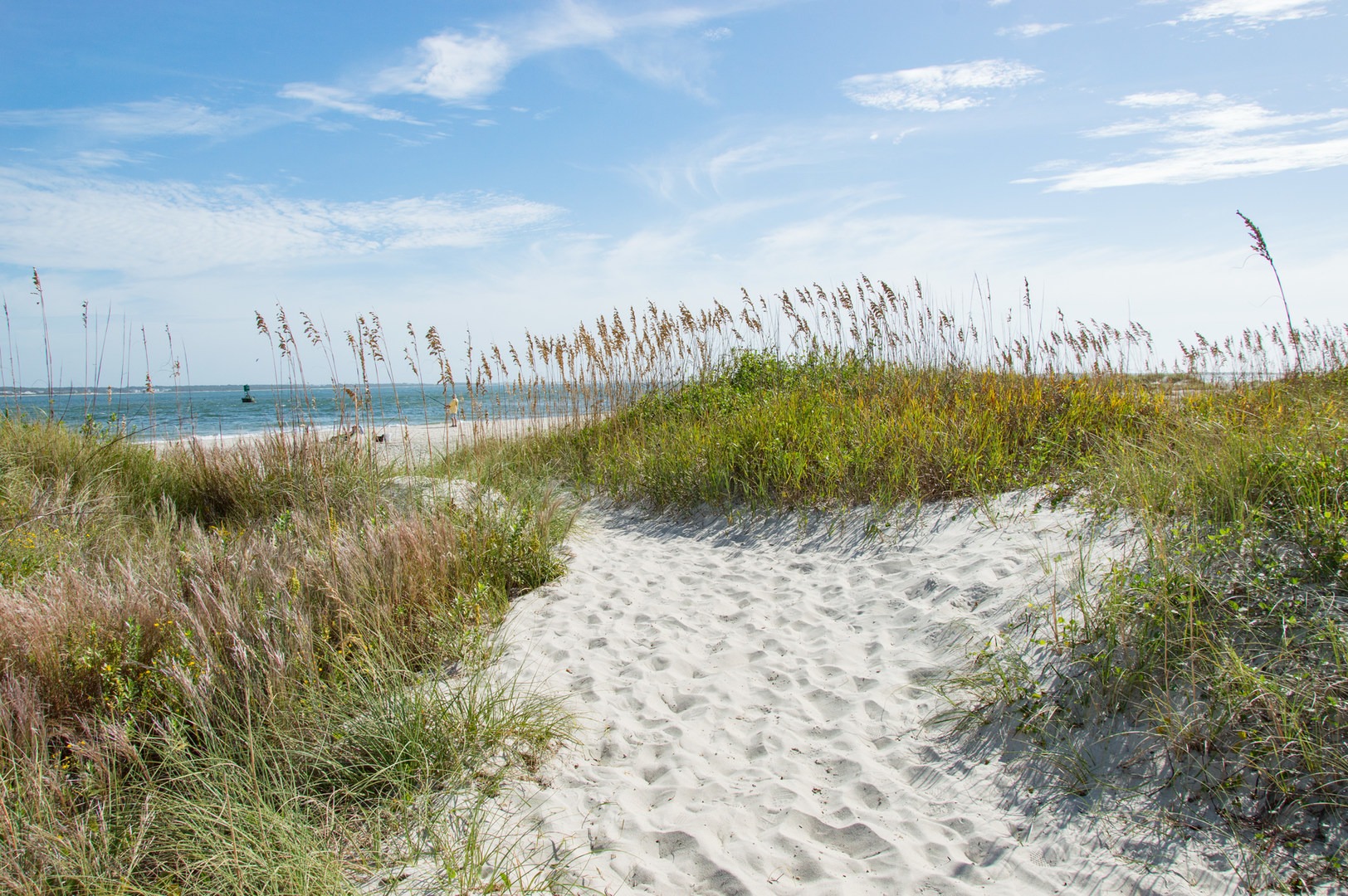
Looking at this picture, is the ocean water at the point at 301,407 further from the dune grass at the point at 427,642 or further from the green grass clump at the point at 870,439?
the green grass clump at the point at 870,439

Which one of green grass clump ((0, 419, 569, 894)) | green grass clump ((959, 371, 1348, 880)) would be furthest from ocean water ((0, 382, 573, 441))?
green grass clump ((959, 371, 1348, 880))

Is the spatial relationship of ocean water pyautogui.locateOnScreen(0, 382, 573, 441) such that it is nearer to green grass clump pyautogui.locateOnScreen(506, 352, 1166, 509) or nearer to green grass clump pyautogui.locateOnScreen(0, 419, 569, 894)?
green grass clump pyautogui.locateOnScreen(0, 419, 569, 894)

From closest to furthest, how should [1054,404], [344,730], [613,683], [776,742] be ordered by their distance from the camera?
[344,730], [776,742], [613,683], [1054,404]

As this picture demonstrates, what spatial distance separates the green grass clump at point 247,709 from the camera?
2.32 metres

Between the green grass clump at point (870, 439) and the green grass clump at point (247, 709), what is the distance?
116 inches

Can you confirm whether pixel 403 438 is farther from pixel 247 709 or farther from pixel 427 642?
pixel 247 709

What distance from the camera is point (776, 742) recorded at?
3.18 meters

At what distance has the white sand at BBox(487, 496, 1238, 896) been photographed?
2.39m

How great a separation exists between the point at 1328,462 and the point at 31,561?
7352mm

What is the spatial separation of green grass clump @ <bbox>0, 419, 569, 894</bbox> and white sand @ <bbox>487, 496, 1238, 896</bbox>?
0.43 metres

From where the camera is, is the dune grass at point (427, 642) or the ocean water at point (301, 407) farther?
the ocean water at point (301, 407)

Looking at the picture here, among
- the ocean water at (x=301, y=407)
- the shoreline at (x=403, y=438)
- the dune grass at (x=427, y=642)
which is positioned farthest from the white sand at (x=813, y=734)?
the shoreline at (x=403, y=438)

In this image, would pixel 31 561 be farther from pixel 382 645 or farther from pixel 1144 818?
pixel 1144 818

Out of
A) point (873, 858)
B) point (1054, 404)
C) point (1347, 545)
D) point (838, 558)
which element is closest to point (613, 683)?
point (873, 858)
